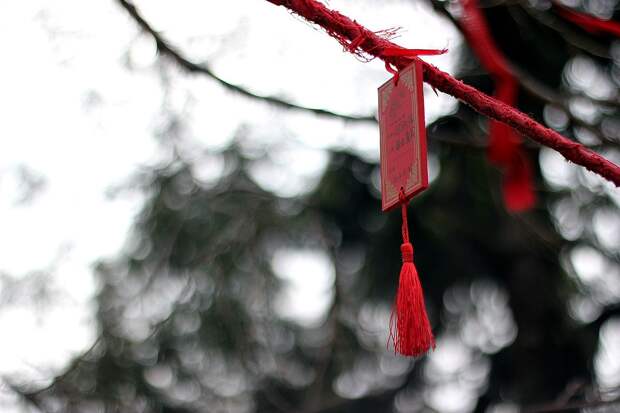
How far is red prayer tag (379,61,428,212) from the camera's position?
84 centimetres

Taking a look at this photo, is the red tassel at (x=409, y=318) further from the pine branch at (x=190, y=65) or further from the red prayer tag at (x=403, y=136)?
the pine branch at (x=190, y=65)

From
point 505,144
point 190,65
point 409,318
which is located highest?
point 505,144

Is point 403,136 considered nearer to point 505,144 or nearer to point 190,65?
point 505,144

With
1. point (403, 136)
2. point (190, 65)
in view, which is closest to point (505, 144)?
point (403, 136)

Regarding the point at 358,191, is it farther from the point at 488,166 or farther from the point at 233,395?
the point at 233,395

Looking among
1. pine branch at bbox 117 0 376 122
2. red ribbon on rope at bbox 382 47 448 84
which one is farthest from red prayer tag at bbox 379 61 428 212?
pine branch at bbox 117 0 376 122

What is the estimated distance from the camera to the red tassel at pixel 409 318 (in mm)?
896

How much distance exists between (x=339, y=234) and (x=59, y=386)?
0.97m

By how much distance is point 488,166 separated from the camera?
2.51 m

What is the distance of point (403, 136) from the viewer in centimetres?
87

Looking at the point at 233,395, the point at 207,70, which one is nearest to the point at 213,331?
the point at 233,395

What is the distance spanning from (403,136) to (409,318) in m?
0.18

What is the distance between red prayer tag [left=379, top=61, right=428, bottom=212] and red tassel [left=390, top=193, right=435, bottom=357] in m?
0.03

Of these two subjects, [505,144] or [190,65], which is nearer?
[505,144]
